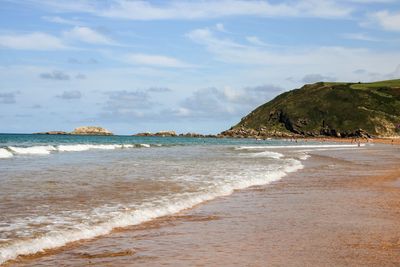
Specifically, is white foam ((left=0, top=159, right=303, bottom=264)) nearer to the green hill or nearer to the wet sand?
the wet sand

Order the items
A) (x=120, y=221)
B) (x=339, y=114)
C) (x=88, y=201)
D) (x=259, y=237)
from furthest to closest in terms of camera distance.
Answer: (x=339, y=114), (x=88, y=201), (x=120, y=221), (x=259, y=237)

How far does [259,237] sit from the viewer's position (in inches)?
347

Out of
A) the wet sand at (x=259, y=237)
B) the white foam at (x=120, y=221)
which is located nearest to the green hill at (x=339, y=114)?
the white foam at (x=120, y=221)

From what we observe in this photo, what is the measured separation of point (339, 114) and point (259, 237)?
579ft

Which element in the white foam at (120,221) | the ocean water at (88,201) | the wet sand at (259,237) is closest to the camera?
the wet sand at (259,237)

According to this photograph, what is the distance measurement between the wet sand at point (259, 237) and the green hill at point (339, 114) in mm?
155988

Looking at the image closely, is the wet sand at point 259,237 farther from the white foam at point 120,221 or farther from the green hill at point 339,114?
the green hill at point 339,114

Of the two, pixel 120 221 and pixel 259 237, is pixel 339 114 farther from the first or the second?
pixel 259 237

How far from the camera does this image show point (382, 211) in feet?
38.8

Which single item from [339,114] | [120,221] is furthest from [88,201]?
[339,114]

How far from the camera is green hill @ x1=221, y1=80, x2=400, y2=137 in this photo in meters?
166

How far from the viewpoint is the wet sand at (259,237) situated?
7.22m

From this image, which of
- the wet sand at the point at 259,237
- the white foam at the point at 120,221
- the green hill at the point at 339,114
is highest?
the green hill at the point at 339,114

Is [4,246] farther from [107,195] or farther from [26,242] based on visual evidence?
[107,195]
